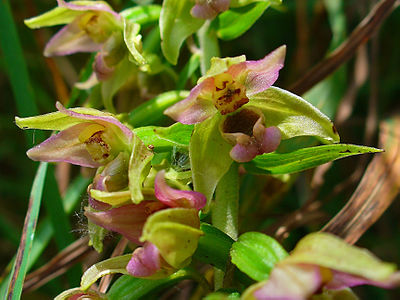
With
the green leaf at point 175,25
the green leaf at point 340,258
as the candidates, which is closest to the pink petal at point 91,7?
the green leaf at point 175,25

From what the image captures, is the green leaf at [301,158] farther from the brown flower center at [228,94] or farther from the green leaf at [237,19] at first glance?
the green leaf at [237,19]

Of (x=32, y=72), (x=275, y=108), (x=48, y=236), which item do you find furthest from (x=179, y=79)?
(x=32, y=72)

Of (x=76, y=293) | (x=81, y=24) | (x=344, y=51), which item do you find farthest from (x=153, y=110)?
(x=344, y=51)

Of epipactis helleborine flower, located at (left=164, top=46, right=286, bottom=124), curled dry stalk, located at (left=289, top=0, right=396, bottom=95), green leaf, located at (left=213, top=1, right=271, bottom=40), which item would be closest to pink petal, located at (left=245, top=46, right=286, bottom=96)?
epipactis helleborine flower, located at (left=164, top=46, right=286, bottom=124)

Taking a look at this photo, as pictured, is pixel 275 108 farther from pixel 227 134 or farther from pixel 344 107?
pixel 344 107

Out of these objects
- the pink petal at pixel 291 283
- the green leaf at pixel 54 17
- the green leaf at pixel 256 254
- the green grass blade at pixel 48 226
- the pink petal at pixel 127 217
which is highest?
the green leaf at pixel 54 17

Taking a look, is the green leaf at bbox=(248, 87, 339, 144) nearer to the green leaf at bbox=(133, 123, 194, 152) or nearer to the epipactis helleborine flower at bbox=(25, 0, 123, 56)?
the green leaf at bbox=(133, 123, 194, 152)
